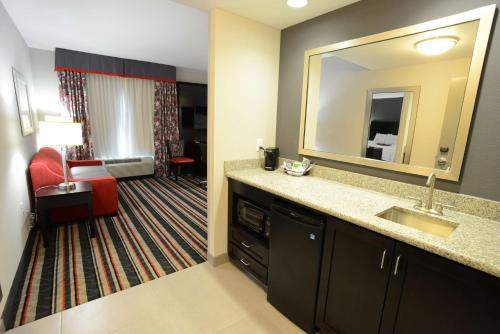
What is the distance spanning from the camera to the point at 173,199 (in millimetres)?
4168

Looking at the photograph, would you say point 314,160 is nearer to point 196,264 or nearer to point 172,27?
point 196,264

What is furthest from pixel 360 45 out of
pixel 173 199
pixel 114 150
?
pixel 114 150

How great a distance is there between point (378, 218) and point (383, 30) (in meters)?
1.31

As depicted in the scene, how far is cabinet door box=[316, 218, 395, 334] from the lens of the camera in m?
1.21

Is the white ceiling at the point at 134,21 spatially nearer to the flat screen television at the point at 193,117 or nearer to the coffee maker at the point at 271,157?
the coffee maker at the point at 271,157

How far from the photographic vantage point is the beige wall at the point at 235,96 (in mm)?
2035

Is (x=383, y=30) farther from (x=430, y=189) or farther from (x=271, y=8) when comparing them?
(x=430, y=189)

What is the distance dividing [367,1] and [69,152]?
5237 mm

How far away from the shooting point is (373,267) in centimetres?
123

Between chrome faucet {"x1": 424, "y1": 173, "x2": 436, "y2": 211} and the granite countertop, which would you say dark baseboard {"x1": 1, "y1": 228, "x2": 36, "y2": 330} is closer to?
the granite countertop

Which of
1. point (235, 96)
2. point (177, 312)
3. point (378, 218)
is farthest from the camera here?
point (235, 96)

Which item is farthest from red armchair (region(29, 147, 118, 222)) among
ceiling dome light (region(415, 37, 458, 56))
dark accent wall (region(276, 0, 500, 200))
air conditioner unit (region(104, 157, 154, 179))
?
ceiling dome light (region(415, 37, 458, 56))

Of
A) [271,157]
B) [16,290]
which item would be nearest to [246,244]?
[271,157]

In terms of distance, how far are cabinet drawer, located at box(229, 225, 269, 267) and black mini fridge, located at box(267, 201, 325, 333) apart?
4.4 inches
